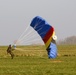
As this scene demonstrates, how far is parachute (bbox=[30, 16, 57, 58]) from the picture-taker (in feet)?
91.4

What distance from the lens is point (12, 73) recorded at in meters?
18.2

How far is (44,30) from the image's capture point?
93.5 ft

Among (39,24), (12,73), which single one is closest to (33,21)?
(39,24)

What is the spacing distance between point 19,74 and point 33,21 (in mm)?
10593

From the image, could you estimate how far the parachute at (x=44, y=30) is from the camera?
27844 millimetres

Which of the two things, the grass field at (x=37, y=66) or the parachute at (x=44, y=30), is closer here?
the grass field at (x=37, y=66)

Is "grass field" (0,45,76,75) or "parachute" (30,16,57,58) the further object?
"parachute" (30,16,57,58)

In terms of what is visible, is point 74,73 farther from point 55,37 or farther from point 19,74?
point 55,37

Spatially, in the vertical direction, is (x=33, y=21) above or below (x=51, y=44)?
above

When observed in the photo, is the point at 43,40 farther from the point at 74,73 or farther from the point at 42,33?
the point at 74,73

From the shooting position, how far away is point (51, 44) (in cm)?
2820

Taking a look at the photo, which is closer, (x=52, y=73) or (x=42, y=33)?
(x=52, y=73)

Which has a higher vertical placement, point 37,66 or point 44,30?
point 44,30

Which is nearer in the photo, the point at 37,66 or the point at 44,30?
the point at 37,66
